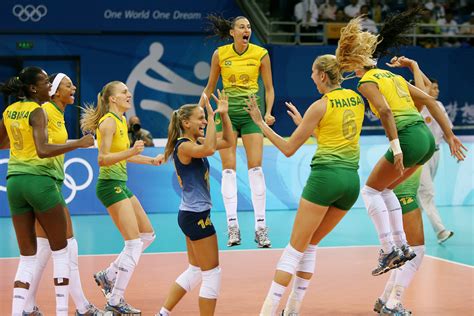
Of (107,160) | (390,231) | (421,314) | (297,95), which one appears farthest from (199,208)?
(297,95)

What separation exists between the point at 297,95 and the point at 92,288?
12.8m

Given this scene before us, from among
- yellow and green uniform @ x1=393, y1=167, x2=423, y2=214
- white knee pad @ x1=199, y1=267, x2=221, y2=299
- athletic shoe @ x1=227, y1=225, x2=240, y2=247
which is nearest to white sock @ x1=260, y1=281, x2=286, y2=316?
white knee pad @ x1=199, y1=267, x2=221, y2=299

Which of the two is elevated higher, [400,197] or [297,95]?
[297,95]

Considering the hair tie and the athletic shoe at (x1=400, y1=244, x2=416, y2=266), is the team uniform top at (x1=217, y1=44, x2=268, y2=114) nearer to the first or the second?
the hair tie

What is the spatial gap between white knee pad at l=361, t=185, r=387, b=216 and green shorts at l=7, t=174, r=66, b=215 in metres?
2.91

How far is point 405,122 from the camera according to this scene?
845 centimetres

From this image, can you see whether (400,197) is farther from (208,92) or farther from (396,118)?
(208,92)

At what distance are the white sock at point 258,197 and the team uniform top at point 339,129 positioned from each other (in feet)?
7.50

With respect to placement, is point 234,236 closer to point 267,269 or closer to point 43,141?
point 267,269

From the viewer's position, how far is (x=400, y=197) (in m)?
9.07

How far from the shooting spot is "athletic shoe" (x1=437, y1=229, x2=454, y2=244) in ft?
43.4

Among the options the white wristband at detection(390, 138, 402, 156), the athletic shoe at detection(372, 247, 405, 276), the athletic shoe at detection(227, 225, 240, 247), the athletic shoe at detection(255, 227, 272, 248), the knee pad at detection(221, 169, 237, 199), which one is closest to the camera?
the white wristband at detection(390, 138, 402, 156)

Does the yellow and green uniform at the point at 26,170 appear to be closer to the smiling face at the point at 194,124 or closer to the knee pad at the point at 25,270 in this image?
the knee pad at the point at 25,270

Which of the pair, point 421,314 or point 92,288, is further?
point 92,288
